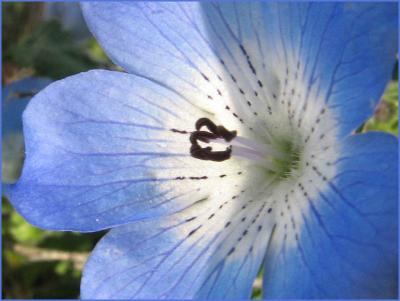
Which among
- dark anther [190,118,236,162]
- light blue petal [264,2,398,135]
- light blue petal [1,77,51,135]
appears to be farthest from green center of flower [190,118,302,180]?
light blue petal [1,77,51,135]

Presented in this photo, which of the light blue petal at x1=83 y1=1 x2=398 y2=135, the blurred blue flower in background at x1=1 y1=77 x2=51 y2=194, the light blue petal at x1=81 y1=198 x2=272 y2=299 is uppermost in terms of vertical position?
the light blue petal at x1=83 y1=1 x2=398 y2=135

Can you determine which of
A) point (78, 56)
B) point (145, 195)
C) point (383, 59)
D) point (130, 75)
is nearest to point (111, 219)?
point (145, 195)

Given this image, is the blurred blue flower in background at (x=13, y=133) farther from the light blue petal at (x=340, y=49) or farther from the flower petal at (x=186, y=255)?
the light blue petal at (x=340, y=49)

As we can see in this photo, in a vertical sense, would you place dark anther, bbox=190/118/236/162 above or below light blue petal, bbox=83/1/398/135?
below

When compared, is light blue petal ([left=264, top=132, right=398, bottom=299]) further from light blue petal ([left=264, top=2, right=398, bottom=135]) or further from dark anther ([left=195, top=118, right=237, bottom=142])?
dark anther ([left=195, top=118, right=237, bottom=142])

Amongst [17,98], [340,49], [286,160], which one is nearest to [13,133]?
[17,98]

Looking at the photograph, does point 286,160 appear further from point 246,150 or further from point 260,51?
point 260,51
